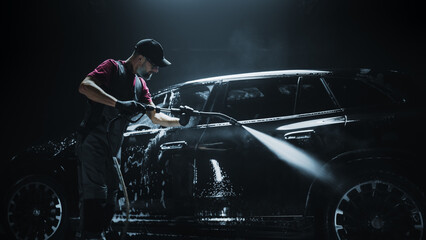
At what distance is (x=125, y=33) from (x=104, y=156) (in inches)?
183

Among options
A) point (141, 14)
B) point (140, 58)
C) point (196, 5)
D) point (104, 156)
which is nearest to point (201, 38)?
point (196, 5)

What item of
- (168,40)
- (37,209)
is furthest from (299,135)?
(168,40)

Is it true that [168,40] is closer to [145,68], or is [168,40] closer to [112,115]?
[145,68]

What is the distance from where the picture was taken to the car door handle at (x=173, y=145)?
11.8 ft

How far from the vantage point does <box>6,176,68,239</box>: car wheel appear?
4.03 metres

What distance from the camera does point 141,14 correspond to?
746 cm

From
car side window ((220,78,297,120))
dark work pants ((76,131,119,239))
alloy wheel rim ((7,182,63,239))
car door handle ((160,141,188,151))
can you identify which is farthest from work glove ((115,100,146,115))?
alloy wheel rim ((7,182,63,239))

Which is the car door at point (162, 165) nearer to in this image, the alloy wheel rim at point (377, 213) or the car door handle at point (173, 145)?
the car door handle at point (173, 145)

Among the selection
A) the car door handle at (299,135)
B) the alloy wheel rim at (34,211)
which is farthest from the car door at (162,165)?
the alloy wheel rim at (34,211)

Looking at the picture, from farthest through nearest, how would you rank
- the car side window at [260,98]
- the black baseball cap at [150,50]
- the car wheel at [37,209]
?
the car wheel at [37,209] < the black baseball cap at [150,50] < the car side window at [260,98]

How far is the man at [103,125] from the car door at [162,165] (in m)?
0.18

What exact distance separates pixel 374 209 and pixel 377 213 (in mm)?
36

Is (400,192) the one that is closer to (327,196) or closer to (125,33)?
(327,196)

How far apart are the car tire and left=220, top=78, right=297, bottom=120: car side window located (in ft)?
2.70
